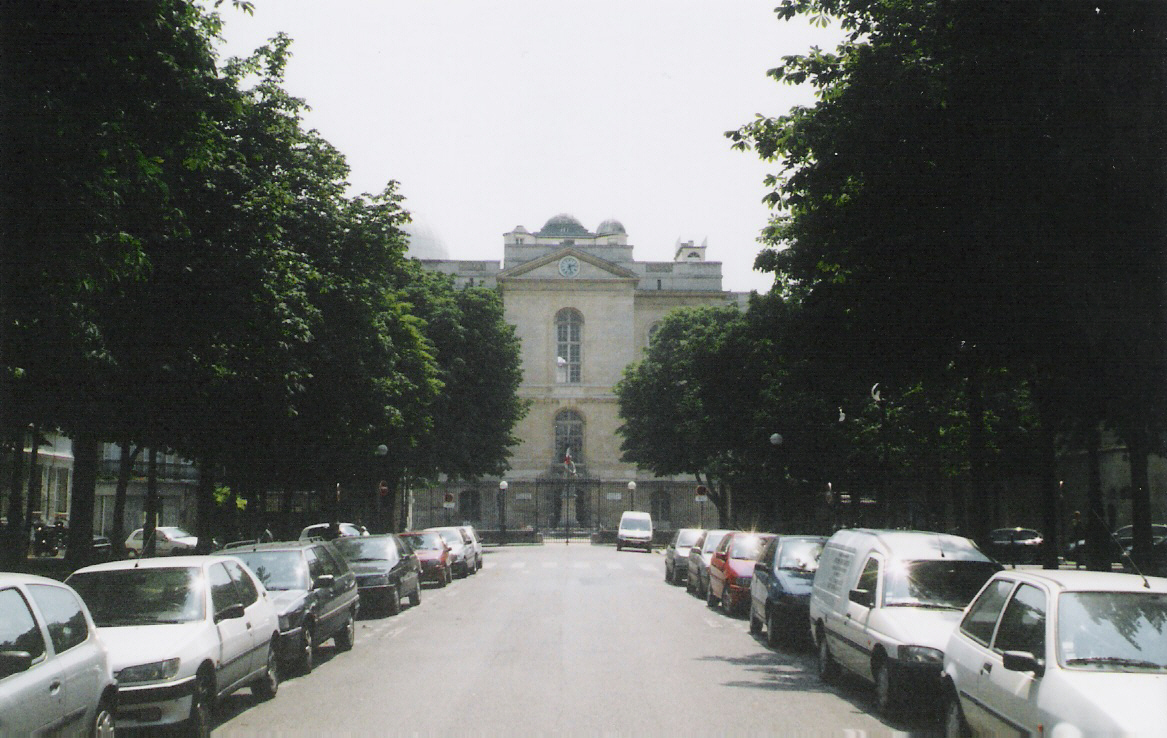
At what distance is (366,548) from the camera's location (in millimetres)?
22859

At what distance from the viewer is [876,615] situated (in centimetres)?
1134

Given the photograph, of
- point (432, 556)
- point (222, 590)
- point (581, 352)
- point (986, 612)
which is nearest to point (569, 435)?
point (581, 352)

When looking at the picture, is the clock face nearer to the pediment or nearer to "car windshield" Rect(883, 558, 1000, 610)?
the pediment

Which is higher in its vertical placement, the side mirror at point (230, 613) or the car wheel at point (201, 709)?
the side mirror at point (230, 613)

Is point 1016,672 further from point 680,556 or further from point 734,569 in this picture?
point 680,556

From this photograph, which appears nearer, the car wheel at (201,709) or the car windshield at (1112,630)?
the car windshield at (1112,630)

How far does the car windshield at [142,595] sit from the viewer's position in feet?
34.4

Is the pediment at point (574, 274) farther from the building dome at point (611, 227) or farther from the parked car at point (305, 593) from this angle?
the parked car at point (305, 593)

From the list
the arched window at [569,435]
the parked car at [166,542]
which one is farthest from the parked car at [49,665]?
the arched window at [569,435]

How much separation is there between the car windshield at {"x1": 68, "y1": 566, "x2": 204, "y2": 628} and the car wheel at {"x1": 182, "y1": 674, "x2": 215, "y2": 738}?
764 millimetres

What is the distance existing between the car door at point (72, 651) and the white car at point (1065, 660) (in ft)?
19.1

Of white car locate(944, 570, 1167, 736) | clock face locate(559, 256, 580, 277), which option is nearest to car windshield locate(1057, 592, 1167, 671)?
white car locate(944, 570, 1167, 736)

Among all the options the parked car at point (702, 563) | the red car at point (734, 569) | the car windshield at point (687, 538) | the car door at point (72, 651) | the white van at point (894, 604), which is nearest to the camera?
the car door at point (72, 651)

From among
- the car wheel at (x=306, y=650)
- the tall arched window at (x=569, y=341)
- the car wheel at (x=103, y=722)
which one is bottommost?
the car wheel at (x=306, y=650)
